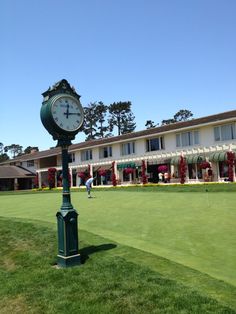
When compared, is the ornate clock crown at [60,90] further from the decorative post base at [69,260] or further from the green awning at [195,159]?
the green awning at [195,159]

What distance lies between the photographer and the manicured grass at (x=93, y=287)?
198 inches

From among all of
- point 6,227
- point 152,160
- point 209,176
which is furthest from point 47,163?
point 6,227

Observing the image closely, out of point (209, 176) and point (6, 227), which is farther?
point (209, 176)

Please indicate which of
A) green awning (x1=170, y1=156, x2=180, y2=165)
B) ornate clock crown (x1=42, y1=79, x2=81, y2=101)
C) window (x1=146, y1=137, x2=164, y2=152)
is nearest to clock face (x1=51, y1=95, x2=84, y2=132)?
ornate clock crown (x1=42, y1=79, x2=81, y2=101)

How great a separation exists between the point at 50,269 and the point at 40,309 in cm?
168

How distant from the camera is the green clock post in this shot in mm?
7230

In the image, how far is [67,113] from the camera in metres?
7.84

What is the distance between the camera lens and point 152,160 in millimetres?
46500

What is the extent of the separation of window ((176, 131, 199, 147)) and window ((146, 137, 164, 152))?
2.77 meters

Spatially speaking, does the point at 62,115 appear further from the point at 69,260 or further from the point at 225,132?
the point at 225,132

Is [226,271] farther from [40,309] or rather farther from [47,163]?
[47,163]

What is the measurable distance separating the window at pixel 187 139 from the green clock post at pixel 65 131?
112ft

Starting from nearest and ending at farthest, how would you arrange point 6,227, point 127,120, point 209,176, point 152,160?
point 6,227 < point 209,176 < point 152,160 < point 127,120

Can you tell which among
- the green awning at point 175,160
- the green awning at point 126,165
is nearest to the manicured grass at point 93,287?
the green awning at point 175,160
